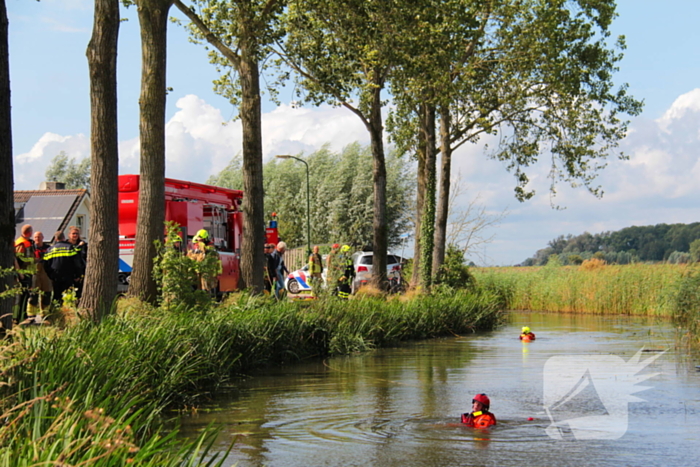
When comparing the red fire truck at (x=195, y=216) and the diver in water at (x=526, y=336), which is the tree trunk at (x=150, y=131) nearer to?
the red fire truck at (x=195, y=216)

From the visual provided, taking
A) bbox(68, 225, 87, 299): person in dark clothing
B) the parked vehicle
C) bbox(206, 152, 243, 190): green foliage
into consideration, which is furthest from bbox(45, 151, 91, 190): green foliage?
bbox(68, 225, 87, 299): person in dark clothing

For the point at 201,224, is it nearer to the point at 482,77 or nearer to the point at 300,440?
the point at 482,77

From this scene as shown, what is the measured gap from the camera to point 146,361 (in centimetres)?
927

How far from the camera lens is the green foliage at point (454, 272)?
2806cm

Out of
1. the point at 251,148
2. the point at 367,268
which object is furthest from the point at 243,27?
the point at 367,268

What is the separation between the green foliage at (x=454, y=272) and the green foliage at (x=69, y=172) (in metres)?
61.4

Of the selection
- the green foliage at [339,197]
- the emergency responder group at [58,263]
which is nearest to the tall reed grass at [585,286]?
the emergency responder group at [58,263]

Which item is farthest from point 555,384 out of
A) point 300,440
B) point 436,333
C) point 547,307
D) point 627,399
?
point 547,307

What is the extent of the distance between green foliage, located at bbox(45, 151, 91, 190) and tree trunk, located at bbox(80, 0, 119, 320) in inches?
2868

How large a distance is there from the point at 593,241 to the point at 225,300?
300 ft

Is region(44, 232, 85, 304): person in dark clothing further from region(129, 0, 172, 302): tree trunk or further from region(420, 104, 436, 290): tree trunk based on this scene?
region(420, 104, 436, 290): tree trunk

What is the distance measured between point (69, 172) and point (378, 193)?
65223 mm

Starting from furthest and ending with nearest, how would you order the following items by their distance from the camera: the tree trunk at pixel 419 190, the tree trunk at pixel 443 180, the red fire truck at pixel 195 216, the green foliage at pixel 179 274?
the tree trunk at pixel 419 190
the tree trunk at pixel 443 180
the red fire truck at pixel 195 216
the green foliage at pixel 179 274
